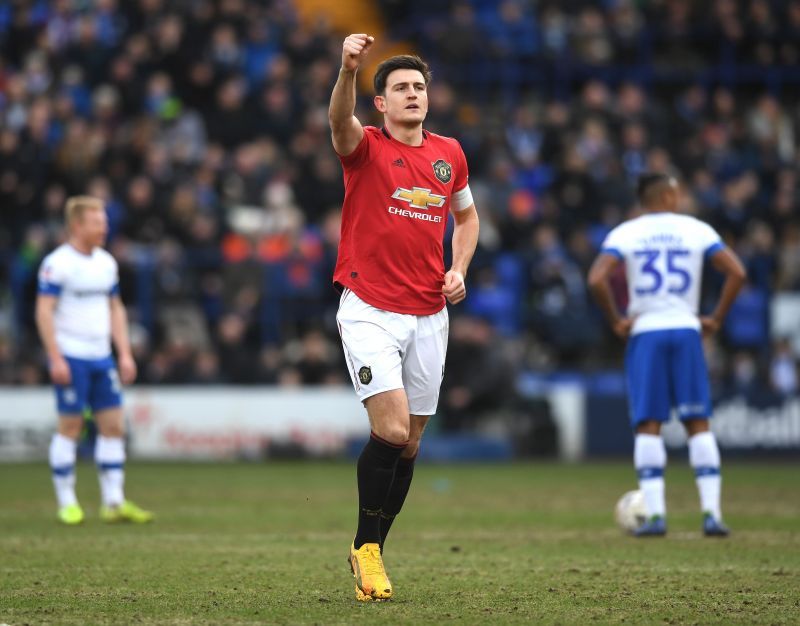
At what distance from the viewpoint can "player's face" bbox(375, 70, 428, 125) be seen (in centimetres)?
747

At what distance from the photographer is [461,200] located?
26.0 feet

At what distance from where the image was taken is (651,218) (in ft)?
35.6

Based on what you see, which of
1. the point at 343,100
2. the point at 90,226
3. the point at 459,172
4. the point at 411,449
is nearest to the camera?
the point at 343,100

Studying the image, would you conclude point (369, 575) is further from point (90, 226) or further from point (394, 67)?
point (90, 226)

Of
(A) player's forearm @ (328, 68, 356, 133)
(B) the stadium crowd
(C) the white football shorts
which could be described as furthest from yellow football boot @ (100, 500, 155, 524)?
(B) the stadium crowd

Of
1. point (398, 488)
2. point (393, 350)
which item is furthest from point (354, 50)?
point (398, 488)

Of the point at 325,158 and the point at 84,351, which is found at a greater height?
the point at 325,158

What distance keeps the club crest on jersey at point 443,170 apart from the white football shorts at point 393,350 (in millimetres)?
710

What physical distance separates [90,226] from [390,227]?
5137 mm

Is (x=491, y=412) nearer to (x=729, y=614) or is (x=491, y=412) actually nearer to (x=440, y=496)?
(x=440, y=496)

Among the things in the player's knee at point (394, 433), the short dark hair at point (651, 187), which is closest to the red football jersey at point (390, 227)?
the player's knee at point (394, 433)

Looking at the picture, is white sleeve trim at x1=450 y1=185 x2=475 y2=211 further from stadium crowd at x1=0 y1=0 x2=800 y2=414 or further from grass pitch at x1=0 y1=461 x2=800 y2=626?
stadium crowd at x1=0 y1=0 x2=800 y2=414

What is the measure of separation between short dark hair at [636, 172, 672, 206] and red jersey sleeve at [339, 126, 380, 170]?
3960 mm

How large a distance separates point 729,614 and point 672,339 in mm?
4243
